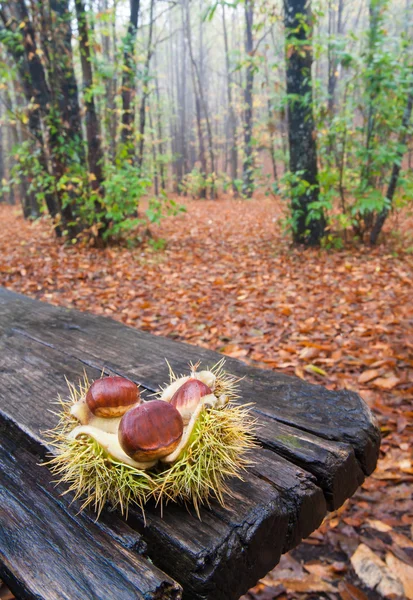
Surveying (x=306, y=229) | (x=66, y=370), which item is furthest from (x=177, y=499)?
(x=306, y=229)

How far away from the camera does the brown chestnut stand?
0.99 m

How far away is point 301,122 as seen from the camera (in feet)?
22.8

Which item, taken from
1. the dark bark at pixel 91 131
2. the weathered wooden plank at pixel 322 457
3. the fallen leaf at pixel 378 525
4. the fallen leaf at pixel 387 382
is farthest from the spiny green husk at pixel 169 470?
the dark bark at pixel 91 131

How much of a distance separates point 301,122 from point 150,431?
707cm

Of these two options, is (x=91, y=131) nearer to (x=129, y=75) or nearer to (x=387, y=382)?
(x=129, y=75)

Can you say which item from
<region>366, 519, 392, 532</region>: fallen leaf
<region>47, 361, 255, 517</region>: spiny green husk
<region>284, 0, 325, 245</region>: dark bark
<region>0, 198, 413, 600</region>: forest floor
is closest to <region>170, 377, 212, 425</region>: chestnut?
<region>47, 361, 255, 517</region>: spiny green husk

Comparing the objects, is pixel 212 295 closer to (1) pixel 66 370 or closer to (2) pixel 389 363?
Result: (2) pixel 389 363

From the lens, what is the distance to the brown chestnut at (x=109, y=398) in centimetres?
99

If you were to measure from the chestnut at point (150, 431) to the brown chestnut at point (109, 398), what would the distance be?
12 cm

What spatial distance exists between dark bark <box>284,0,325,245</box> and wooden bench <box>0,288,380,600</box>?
5788mm

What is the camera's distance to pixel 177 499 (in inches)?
36.8

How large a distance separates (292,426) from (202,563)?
0.54m

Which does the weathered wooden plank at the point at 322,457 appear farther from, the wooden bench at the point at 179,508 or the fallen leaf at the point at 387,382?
the fallen leaf at the point at 387,382

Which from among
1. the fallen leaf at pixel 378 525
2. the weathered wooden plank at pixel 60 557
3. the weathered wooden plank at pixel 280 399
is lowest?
the fallen leaf at pixel 378 525
